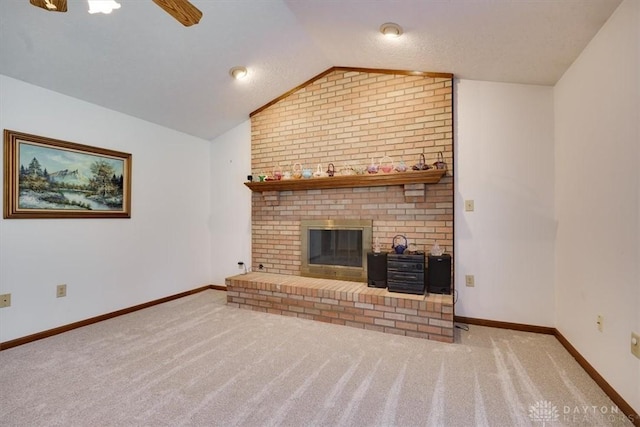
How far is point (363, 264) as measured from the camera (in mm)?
3438

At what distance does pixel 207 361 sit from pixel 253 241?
199 centimetres

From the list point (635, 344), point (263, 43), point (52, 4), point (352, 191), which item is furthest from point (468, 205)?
point (52, 4)

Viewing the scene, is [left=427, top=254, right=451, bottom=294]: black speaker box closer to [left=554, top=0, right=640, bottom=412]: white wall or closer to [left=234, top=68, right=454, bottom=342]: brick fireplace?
[left=234, top=68, right=454, bottom=342]: brick fireplace

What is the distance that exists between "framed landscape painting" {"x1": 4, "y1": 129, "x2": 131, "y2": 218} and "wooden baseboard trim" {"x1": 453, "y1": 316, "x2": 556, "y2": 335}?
12.7 feet

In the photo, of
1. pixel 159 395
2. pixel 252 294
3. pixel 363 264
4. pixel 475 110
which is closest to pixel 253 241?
pixel 252 294

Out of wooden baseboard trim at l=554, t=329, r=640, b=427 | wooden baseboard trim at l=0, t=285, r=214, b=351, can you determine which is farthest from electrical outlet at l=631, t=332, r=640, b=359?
wooden baseboard trim at l=0, t=285, r=214, b=351

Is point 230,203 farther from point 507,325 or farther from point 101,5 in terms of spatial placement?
point 507,325

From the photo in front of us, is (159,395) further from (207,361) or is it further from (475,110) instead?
(475,110)

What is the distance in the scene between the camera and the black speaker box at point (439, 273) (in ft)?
9.38

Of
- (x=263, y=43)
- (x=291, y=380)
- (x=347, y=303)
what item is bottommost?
(x=291, y=380)

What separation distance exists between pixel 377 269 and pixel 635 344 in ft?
6.14

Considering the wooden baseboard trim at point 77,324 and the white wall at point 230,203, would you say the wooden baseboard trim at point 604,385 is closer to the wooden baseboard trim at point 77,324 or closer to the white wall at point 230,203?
the white wall at point 230,203

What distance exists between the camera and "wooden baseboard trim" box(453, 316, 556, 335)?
2770 mm

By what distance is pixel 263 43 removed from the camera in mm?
2846
